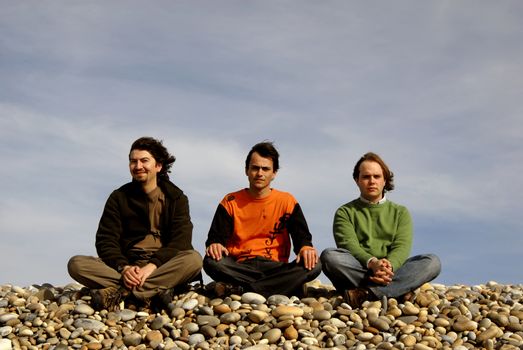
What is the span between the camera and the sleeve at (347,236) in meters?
7.46

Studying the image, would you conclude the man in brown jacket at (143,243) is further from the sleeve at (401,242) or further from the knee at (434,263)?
the knee at (434,263)

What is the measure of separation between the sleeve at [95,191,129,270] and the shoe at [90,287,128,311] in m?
0.26

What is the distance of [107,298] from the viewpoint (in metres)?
7.25

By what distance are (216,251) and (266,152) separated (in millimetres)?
1127

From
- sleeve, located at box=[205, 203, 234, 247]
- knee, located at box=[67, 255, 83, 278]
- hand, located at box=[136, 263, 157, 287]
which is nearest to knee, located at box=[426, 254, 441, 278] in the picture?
sleeve, located at box=[205, 203, 234, 247]

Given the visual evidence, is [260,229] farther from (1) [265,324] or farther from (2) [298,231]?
(1) [265,324]

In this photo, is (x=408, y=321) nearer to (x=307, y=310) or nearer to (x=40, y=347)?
(x=307, y=310)

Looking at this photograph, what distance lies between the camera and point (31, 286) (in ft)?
28.5

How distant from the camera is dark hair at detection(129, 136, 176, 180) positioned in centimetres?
777

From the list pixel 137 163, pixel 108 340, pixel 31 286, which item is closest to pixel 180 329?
pixel 108 340

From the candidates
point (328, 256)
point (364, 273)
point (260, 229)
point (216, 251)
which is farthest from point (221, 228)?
point (364, 273)

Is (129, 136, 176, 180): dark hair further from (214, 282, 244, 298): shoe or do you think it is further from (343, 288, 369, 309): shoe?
(343, 288, 369, 309): shoe

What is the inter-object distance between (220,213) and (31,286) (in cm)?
266

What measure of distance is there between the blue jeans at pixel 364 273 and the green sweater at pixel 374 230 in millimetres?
99
